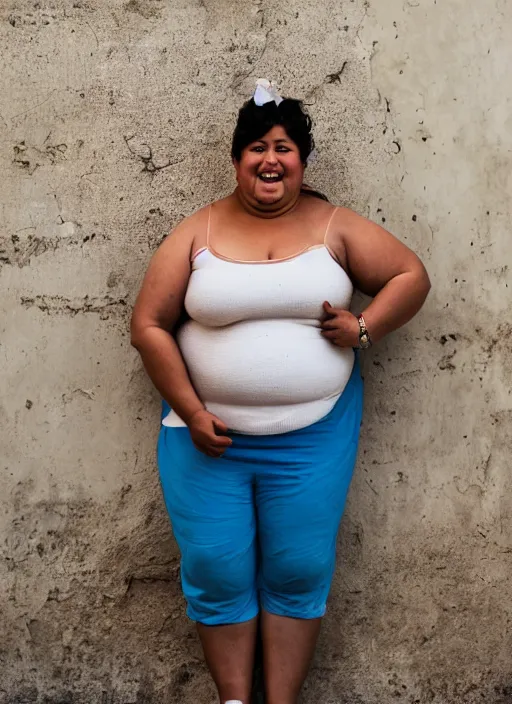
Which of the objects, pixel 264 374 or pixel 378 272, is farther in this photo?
pixel 378 272

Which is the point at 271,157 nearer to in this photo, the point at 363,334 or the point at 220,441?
the point at 363,334

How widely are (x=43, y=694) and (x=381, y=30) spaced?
2.32 metres

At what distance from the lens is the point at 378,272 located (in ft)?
8.40

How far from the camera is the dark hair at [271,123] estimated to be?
2490 millimetres

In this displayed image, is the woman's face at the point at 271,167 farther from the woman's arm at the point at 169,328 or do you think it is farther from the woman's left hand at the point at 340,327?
the woman's left hand at the point at 340,327

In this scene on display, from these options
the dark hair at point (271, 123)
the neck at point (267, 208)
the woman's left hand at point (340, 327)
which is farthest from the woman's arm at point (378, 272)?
the dark hair at point (271, 123)

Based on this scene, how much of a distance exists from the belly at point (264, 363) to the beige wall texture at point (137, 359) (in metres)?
0.39

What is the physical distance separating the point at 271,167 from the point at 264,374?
1.83ft

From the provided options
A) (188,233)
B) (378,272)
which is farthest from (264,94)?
(378,272)

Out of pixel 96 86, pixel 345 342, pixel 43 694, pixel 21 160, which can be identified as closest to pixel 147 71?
pixel 96 86

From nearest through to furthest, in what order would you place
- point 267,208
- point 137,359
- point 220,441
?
point 220,441, point 267,208, point 137,359

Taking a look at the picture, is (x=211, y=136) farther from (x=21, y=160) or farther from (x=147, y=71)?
(x=21, y=160)

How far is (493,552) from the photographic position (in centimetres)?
293

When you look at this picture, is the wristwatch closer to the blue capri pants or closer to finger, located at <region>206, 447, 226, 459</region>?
the blue capri pants
